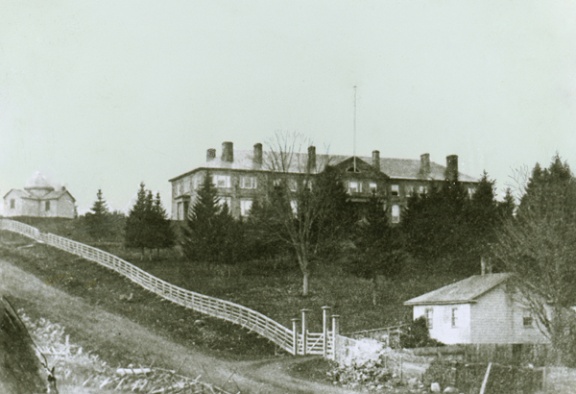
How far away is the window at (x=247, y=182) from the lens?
52.8 m

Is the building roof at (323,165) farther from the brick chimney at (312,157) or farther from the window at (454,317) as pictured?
the window at (454,317)

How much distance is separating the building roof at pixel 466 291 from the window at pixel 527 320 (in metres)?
1.86

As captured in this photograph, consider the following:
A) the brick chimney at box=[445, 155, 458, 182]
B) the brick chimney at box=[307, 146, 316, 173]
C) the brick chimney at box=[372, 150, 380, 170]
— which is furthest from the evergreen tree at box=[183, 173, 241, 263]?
the brick chimney at box=[372, 150, 380, 170]

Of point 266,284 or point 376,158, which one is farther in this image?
point 376,158

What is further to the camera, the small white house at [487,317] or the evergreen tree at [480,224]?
the evergreen tree at [480,224]

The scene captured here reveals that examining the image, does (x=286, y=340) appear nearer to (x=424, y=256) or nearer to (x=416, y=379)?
(x=416, y=379)

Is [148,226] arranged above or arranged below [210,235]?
above

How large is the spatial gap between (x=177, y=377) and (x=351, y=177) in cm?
3757

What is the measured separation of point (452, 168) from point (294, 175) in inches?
580

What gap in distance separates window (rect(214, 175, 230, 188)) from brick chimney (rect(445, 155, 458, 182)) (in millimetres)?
16547

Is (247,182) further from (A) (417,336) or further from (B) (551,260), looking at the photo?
(B) (551,260)

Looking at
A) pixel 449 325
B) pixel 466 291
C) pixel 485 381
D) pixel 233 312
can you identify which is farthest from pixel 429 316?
pixel 485 381

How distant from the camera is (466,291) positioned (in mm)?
28625

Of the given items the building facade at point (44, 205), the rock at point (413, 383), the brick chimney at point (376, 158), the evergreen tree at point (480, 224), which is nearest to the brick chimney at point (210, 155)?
the building facade at point (44, 205)
